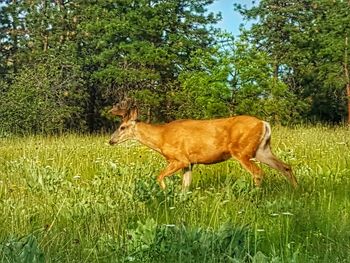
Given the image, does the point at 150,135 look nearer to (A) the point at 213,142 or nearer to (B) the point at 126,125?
(B) the point at 126,125

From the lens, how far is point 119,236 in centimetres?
416

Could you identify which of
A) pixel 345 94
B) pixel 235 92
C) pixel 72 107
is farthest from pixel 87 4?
pixel 345 94

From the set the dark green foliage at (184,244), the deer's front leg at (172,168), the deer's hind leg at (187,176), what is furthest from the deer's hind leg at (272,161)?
the dark green foliage at (184,244)

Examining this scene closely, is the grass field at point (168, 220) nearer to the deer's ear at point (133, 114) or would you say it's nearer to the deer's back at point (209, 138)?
the deer's back at point (209, 138)

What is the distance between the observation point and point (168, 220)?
16.4ft

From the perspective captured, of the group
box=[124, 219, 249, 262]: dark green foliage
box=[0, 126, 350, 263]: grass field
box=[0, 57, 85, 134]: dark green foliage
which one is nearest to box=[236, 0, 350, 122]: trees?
box=[0, 57, 85, 134]: dark green foliage

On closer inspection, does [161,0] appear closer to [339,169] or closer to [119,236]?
[339,169]

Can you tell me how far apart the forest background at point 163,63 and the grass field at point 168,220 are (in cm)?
1999

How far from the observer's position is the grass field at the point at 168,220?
11.9 feet

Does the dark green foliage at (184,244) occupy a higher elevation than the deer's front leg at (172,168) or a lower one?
higher

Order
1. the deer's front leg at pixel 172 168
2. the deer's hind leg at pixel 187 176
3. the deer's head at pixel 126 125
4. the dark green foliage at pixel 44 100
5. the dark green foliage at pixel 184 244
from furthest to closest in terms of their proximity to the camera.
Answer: the dark green foliage at pixel 44 100 < the deer's head at pixel 126 125 < the deer's front leg at pixel 172 168 < the deer's hind leg at pixel 187 176 < the dark green foliage at pixel 184 244

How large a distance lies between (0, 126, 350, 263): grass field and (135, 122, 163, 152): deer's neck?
770 millimetres

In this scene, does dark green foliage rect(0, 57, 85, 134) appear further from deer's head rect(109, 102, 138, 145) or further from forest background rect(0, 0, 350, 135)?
deer's head rect(109, 102, 138, 145)

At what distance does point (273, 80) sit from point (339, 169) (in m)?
22.0
